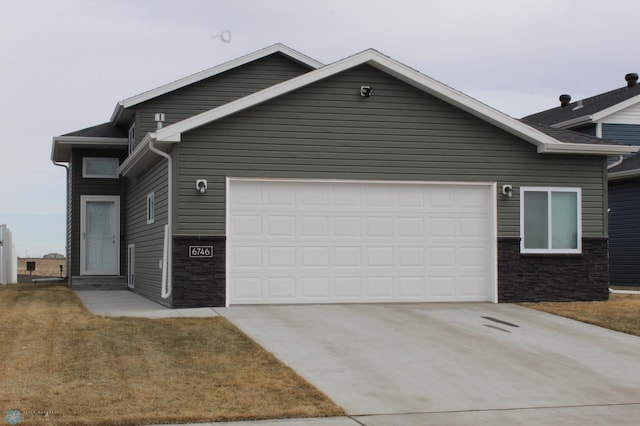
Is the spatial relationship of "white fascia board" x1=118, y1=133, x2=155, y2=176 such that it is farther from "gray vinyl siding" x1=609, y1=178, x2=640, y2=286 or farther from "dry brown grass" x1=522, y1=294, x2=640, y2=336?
"gray vinyl siding" x1=609, y1=178, x2=640, y2=286

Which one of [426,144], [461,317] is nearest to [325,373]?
[461,317]

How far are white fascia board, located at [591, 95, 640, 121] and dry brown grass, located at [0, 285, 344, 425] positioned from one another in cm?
1514

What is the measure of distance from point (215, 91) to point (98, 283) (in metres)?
5.97

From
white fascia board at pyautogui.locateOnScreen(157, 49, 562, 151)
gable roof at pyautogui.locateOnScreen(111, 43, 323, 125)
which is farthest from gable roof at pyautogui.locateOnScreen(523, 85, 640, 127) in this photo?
white fascia board at pyautogui.locateOnScreen(157, 49, 562, 151)

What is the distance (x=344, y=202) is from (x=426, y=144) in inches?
78.5

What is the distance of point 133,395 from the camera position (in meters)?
8.02

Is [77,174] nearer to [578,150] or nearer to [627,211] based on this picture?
[578,150]

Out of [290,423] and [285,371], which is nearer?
[290,423]

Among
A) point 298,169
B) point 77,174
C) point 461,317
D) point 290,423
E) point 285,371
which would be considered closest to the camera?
point 290,423

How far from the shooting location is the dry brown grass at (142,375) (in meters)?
7.52

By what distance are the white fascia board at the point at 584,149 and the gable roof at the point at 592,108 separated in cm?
742

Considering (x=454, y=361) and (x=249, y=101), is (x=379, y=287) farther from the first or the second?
(x=454, y=361)

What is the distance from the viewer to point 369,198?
604 inches

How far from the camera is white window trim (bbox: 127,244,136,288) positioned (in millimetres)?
20141
